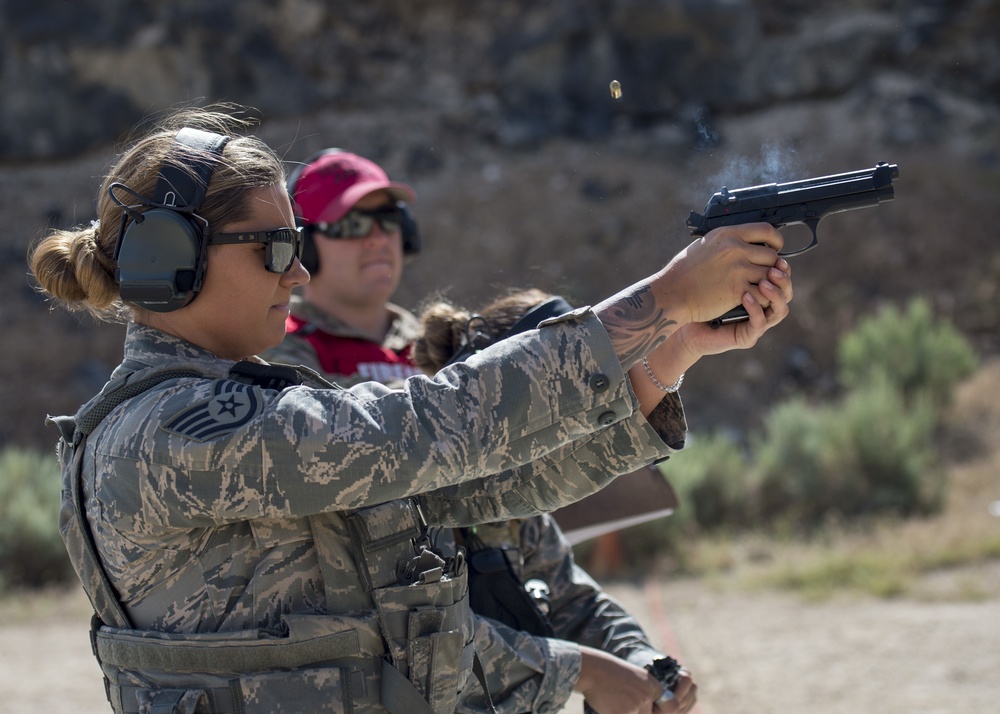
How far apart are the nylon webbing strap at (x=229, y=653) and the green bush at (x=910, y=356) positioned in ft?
30.0

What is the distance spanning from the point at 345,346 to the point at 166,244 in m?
1.76

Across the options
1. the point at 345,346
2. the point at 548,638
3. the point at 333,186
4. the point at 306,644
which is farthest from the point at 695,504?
the point at 306,644

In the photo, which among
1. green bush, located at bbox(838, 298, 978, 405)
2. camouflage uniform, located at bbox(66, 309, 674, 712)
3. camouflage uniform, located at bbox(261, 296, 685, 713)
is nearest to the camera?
Answer: camouflage uniform, located at bbox(66, 309, 674, 712)

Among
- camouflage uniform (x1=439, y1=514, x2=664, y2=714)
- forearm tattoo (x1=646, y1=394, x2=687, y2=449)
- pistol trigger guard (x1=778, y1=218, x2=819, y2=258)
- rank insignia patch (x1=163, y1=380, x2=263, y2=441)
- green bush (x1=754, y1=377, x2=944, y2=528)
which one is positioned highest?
pistol trigger guard (x1=778, y1=218, x2=819, y2=258)

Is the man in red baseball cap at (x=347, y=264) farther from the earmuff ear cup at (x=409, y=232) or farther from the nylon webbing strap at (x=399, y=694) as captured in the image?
the nylon webbing strap at (x=399, y=694)

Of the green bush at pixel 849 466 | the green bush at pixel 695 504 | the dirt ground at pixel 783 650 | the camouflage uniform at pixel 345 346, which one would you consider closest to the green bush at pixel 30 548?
the dirt ground at pixel 783 650

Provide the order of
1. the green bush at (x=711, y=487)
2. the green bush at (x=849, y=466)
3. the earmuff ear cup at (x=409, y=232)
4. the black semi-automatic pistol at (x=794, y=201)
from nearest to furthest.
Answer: the black semi-automatic pistol at (x=794, y=201) → the earmuff ear cup at (x=409, y=232) → the green bush at (x=849, y=466) → the green bush at (x=711, y=487)

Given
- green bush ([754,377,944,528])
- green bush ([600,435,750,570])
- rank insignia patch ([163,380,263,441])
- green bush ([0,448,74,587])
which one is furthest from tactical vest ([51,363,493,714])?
green bush ([754,377,944,528])

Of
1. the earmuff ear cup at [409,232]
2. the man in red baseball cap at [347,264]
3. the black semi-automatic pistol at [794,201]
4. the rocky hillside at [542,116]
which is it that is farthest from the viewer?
the rocky hillside at [542,116]

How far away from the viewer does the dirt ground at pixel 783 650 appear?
5.19m

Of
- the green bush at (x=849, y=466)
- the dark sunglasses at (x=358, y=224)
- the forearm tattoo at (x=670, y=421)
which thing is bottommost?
the green bush at (x=849, y=466)

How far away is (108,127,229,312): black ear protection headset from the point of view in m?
1.65

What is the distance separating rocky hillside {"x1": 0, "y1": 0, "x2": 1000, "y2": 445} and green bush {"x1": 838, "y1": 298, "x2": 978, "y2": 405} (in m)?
1.43

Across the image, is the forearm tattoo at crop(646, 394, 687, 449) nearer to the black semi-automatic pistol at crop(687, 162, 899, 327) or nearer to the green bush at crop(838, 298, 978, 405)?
the black semi-automatic pistol at crop(687, 162, 899, 327)
